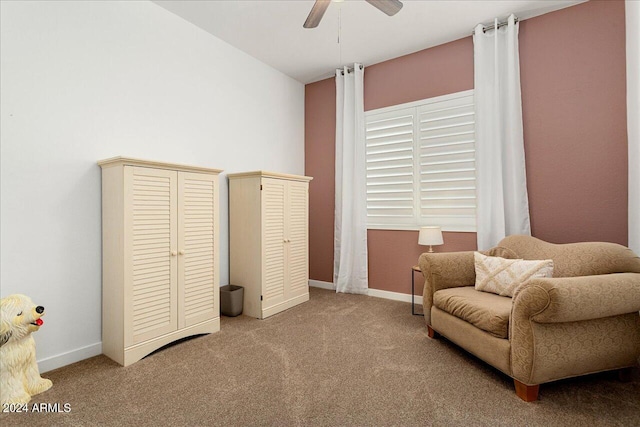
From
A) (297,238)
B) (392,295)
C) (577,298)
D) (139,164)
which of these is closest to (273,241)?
(297,238)

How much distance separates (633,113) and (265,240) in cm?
330

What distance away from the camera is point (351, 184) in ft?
13.7

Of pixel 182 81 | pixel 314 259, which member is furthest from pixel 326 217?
pixel 182 81

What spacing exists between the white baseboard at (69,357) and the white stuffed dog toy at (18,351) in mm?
286

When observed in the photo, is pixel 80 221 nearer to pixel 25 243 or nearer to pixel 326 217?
pixel 25 243

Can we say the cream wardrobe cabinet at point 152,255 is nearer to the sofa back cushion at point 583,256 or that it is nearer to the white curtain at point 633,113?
the sofa back cushion at point 583,256

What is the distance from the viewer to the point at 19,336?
1.86m

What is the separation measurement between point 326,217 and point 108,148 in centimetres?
272

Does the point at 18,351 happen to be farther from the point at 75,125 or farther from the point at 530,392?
the point at 530,392

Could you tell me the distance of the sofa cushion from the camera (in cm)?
198

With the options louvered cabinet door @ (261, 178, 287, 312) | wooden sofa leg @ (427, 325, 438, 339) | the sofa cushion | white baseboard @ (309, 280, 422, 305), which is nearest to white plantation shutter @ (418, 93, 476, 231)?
white baseboard @ (309, 280, 422, 305)

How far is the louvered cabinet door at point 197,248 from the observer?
267 centimetres

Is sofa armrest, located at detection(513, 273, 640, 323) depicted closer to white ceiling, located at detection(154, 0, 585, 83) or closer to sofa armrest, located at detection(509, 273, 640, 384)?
sofa armrest, located at detection(509, 273, 640, 384)

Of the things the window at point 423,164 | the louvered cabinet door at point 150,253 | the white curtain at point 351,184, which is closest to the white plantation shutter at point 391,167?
the window at point 423,164
